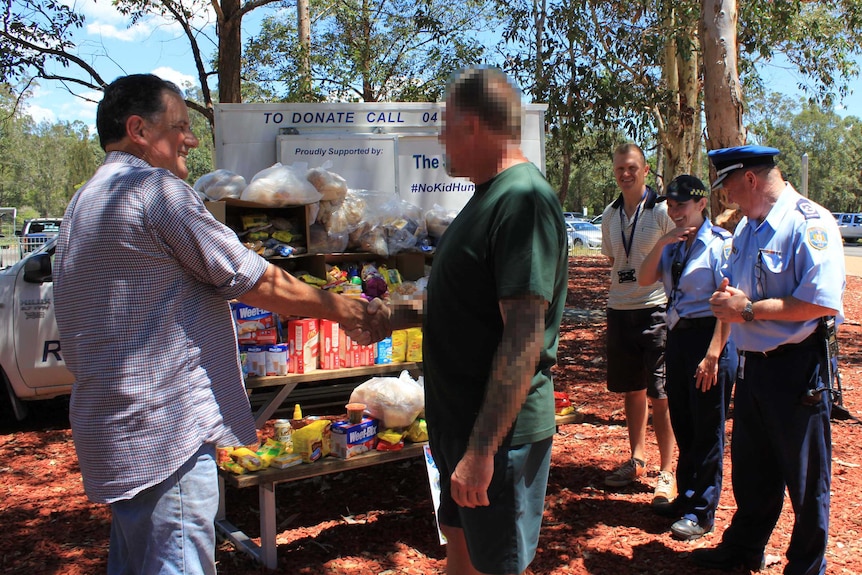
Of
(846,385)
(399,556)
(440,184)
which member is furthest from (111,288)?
(846,385)

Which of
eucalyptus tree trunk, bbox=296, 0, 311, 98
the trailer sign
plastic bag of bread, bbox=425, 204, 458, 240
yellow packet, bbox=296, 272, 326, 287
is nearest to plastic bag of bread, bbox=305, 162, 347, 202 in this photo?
yellow packet, bbox=296, 272, 326, 287

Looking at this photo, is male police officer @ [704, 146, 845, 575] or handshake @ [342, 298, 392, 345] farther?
male police officer @ [704, 146, 845, 575]

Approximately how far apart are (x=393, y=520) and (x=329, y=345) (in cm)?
123

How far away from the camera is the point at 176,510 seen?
2.20 meters

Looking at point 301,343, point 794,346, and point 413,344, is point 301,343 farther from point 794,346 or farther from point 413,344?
point 794,346

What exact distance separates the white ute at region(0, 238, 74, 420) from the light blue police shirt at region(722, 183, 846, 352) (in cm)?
593

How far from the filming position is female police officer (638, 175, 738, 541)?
4.03 m

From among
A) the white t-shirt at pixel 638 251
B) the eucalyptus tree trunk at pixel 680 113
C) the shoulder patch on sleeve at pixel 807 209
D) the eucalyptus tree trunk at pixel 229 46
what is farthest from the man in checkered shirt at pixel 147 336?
the eucalyptus tree trunk at pixel 680 113

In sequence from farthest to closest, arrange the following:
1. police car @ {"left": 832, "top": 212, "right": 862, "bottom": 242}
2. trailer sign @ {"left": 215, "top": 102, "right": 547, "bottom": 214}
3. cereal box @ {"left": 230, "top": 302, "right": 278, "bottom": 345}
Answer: police car @ {"left": 832, "top": 212, "right": 862, "bottom": 242}, trailer sign @ {"left": 215, "top": 102, "right": 547, "bottom": 214}, cereal box @ {"left": 230, "top": 302, "right": 278, "bottom": 345}

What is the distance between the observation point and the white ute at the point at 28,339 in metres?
6.58

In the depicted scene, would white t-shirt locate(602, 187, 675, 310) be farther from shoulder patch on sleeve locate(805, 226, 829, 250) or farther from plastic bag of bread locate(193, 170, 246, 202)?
plastic bag of bread locate(193, 170, 246, 202)

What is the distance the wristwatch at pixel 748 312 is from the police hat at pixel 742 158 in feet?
2.05

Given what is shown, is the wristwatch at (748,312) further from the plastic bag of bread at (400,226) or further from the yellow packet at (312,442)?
the yellow packet at (312,442)

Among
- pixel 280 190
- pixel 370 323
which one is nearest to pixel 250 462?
pixel 370 323
